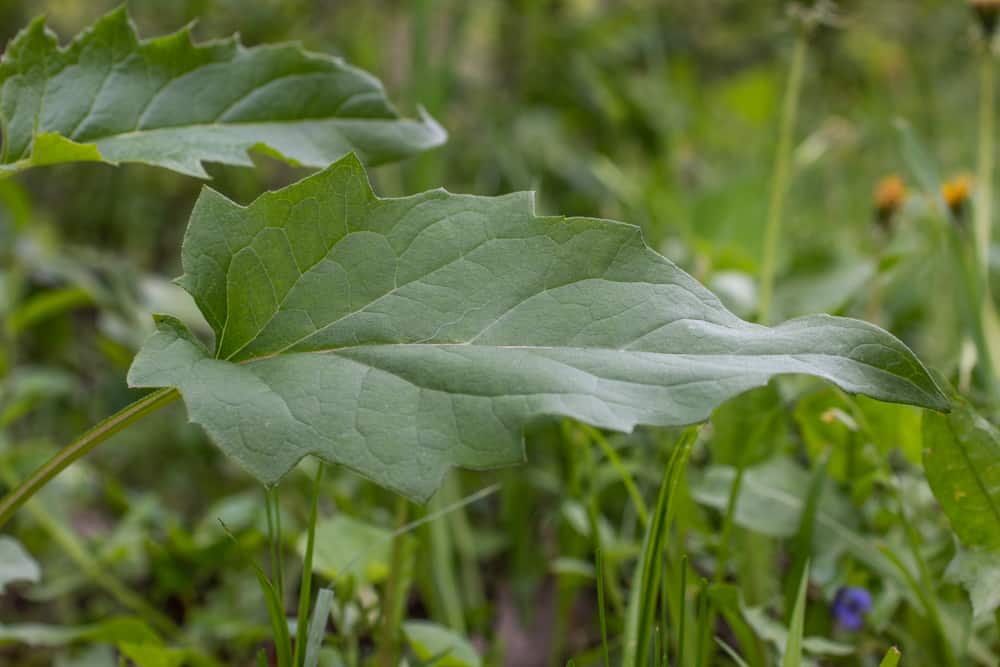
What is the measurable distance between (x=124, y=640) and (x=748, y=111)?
2171 mm

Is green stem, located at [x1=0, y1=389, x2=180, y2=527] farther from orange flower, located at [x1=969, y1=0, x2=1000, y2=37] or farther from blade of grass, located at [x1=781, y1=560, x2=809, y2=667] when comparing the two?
orange flower, located at [x1=969, y1=0, x2=1000, y2=37]

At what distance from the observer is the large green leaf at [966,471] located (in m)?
0.62

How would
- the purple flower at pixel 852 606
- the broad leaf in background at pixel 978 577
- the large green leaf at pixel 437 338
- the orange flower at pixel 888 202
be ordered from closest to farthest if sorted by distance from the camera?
the large green leaf at pixel 437 338
the broad leaf in background at pixel 978 577
the purple flower at pixel 852 606
the orange flower at pixel 888 202

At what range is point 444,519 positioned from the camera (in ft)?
3.19

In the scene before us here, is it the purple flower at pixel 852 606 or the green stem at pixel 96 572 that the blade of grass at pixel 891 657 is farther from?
the green stem at pixel 96 572

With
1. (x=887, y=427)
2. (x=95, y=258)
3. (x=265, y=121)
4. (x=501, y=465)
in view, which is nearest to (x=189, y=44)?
(x=265, y=121)

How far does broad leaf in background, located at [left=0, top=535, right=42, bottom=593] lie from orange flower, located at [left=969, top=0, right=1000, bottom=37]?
1039 mm

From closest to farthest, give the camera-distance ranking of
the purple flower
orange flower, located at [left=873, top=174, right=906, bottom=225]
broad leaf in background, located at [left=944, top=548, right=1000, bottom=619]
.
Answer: broad leaf in background, located at [left=944, top=548, right=1000, bottom=619], the purple flower, orange flower, located at [left=873, top=174, right=906, bottom=225]

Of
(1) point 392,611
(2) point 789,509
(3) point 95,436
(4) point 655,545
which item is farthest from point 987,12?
(3) point 95,436

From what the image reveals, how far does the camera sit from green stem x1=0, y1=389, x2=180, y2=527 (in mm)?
532

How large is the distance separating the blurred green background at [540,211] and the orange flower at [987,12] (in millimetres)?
28

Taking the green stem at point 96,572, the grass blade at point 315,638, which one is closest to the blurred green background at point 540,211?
the green stem at point 96,572

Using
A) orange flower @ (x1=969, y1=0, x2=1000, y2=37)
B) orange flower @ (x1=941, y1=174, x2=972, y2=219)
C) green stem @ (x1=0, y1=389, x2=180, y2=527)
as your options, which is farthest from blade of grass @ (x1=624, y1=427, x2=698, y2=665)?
orange flower @ (x1=969, y1=0, x2=1000, y2=37)

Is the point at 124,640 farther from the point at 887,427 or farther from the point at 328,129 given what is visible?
the point at 887,427
